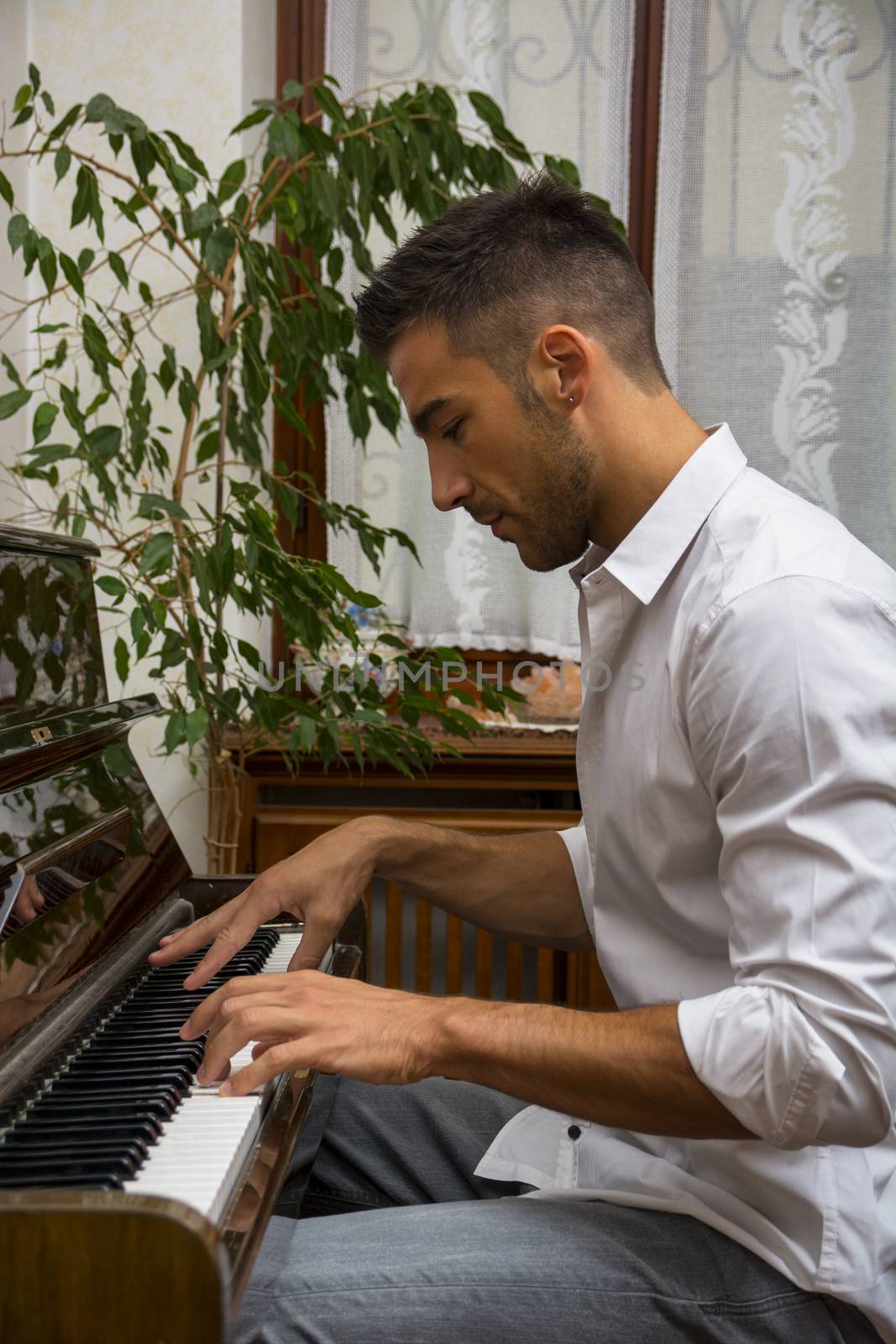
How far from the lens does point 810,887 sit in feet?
2.82

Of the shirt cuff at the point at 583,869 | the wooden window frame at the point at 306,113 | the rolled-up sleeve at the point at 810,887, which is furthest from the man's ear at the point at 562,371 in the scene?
the wooden window frame at the point at 306,113

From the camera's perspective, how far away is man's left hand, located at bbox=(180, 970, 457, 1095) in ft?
2.87

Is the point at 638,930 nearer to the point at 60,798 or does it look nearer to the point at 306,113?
the point at 60,798

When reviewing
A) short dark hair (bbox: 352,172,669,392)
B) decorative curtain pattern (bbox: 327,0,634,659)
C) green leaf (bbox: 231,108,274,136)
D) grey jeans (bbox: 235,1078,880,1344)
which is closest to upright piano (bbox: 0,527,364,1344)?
grey jeans (bbox: 235,1078,880,1344)

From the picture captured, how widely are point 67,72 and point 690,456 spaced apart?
1826 millimetres

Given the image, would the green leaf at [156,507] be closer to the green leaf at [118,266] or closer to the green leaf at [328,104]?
the green leaf at [118,266]

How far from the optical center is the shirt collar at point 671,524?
109 centimetres

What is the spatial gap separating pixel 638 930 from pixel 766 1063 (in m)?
0.31

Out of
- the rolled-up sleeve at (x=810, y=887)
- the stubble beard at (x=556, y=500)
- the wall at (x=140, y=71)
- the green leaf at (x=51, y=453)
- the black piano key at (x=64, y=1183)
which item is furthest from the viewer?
the wall at (x=140, y=71)

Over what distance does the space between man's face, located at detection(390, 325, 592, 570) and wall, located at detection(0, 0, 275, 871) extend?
1334mm

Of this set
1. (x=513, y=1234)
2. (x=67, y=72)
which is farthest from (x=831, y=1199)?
(x=67, y=72)

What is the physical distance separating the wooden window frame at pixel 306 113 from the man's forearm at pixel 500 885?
1330 mm

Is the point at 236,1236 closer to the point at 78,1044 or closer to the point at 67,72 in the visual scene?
the point at 78,1044

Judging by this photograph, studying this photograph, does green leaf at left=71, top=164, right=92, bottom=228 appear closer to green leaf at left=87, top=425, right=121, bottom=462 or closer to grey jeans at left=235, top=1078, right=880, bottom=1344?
green leaf at left=87, top=425, right=121, bottom=462
